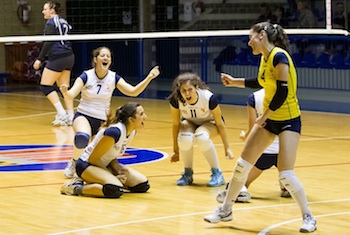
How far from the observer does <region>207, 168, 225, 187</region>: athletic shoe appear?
393 inches

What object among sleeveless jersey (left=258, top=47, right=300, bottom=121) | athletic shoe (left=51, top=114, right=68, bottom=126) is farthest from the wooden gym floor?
athletic shoe (left=51, top=114, right=68, bottom=126)

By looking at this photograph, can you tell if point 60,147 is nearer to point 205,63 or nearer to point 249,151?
point 249,151

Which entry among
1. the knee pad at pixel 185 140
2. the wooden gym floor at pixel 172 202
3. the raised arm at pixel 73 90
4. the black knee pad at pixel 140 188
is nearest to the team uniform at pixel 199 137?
the knee pad at pixel 185 140

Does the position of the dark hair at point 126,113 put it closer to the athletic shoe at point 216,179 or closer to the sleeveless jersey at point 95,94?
the sleeveless jersey at point 95,94

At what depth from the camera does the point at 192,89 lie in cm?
979

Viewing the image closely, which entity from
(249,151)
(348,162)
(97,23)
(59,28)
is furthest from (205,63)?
(249,151)

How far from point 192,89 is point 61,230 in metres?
2.60

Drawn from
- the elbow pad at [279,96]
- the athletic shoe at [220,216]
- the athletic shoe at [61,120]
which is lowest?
the athletic shoe at [61,120]

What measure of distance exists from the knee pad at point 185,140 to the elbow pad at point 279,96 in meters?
2.43

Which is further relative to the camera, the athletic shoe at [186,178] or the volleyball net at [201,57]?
the volleyball net at [201,57]

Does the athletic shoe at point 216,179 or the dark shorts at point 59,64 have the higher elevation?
the dark shorts at point 59,64

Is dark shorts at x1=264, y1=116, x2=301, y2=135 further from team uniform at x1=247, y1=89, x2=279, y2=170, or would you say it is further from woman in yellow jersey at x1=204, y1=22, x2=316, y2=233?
team uniform at x1=247, y1=89, x2=279, y2=170

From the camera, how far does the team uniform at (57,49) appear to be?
53.1 feet

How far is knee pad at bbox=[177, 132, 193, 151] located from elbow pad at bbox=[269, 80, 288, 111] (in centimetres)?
243
